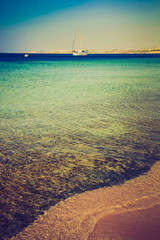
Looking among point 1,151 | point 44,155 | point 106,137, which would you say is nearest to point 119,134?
point 106,137

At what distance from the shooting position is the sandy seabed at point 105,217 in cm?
216

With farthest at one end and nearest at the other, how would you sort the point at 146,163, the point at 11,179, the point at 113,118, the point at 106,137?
1. the point at 113,118
2. the point at 106,137
3. the point at 146,163
4. the point at 11,179

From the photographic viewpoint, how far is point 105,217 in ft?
7.90

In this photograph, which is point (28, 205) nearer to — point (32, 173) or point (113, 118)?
point (32, 173)

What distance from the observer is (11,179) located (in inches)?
127

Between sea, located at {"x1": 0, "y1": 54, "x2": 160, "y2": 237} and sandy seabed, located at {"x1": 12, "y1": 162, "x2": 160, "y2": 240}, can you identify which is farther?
sea, located at {"x1": 0, "y1": 54, "x2": 160, "y2": 237}

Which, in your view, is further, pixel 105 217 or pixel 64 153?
pixel 64 153

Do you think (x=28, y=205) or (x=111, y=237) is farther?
(x=28, y=205)

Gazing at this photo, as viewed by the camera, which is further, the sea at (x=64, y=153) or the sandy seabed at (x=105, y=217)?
the sea at (x=64, y=153)

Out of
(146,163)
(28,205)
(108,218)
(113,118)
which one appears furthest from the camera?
(113,118)

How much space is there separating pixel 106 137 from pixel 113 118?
1.78m

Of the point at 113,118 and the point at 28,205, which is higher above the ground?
the point at 113,118

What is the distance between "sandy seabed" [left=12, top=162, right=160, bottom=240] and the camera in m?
2.16

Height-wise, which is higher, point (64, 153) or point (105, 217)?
point (64, 153)
